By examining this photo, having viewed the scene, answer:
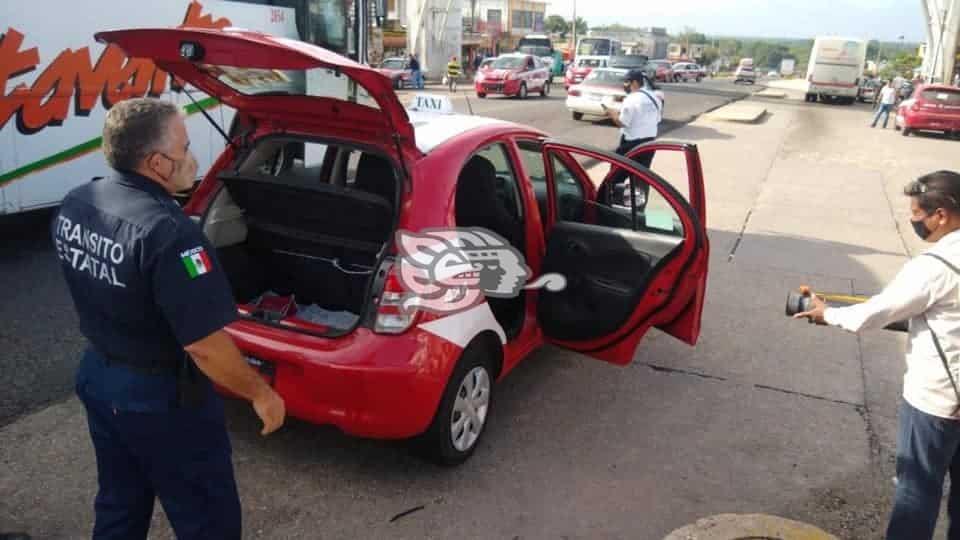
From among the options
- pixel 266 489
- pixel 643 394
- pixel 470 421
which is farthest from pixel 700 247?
pixel 266 489

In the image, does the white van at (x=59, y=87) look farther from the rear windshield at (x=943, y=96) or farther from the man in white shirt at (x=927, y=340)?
the rear windshield at (x=943, y=96)

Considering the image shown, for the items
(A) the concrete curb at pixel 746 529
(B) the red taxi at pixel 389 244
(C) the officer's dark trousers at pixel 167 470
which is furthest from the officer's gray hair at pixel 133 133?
(A) the concrete curb at pixel 746 529

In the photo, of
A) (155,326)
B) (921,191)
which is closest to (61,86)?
(155,326)

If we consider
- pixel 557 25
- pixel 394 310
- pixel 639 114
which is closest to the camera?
pixel 394 310

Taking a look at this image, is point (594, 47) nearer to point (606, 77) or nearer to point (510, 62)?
point (510, 62)

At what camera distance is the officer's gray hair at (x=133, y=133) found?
2096mm

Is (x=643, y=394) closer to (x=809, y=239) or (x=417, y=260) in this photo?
(x=417, y=260)

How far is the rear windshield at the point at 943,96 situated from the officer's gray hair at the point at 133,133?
22.9 meters

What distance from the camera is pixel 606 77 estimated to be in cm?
1986

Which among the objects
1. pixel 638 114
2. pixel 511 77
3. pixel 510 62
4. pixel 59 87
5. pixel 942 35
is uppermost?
pixel 942 35

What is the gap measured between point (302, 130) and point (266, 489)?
170cm

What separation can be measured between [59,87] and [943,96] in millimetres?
21390

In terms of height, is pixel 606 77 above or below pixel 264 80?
below

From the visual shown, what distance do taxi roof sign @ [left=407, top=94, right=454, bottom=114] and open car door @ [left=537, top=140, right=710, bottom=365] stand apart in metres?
0.78
